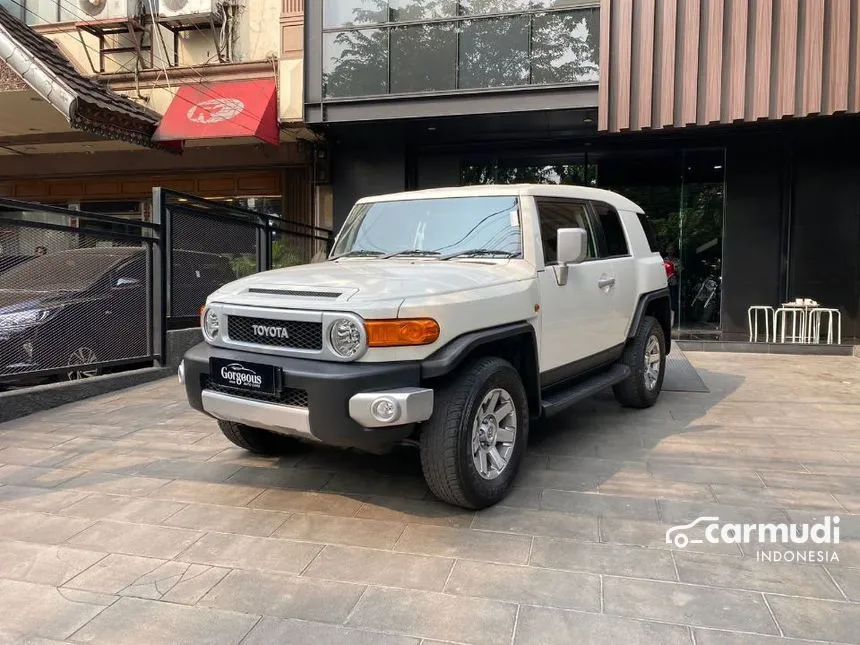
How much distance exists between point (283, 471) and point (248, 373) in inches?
43.6

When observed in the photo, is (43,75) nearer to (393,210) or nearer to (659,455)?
(393,210)

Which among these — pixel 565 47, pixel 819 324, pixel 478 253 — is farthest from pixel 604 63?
pixel 478 253

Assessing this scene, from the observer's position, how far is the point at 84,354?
6668 mm

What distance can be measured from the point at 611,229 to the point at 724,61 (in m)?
5.88

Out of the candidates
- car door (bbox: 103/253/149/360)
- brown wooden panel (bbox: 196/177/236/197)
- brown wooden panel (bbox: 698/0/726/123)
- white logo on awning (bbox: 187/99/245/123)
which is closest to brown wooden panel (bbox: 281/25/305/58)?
white logo on awning (bbox: 187/99/245/123)

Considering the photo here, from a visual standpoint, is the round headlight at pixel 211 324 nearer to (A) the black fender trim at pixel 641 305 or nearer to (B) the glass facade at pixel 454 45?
(A) the black fender trim at pixel 641 305

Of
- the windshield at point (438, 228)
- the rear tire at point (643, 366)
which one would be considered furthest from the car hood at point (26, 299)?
the rear tire at point (643, 366)

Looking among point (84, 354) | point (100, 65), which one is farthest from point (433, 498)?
point (100, 65)

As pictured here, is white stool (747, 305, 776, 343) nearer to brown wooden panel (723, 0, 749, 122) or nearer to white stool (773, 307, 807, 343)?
white stool (773, 307, 807, 343)

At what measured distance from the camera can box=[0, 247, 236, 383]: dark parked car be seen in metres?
5.92

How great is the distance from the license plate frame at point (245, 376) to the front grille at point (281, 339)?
0.16 meters

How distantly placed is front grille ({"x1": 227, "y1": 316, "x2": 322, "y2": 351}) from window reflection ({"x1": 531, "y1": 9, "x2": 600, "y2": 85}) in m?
8.11

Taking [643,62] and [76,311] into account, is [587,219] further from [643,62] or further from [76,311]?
[643,62]

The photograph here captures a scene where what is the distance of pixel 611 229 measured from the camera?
5.76 metres
